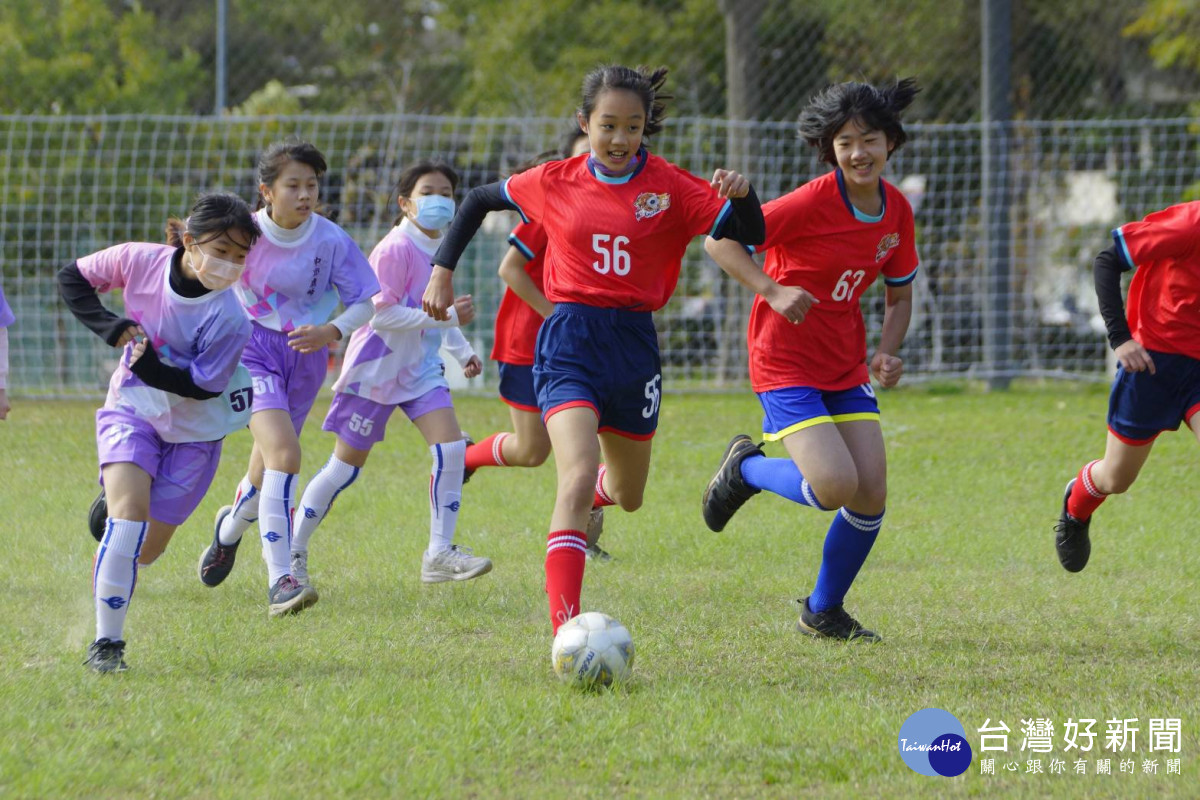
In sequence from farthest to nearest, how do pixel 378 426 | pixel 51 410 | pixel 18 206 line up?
pixel 18 206
pixel 51 410
pixel 378 426

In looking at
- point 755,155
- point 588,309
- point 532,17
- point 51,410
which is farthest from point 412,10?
point 588,309

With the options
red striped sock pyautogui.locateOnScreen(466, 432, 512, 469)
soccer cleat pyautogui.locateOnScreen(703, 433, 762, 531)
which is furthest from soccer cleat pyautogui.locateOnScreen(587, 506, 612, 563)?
soccer cleat pyautogui.locateOnScreen(703, 433, 762, 531)

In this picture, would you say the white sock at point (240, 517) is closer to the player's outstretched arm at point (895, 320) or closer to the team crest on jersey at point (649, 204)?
the team crest on jersey at point (649, 204)

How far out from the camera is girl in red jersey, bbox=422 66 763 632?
461 cm

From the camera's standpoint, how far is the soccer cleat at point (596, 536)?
260 inches

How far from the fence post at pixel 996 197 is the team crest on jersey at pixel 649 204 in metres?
10.5

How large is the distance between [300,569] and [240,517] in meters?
0.34

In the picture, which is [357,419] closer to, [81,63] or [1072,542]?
[1072,542]

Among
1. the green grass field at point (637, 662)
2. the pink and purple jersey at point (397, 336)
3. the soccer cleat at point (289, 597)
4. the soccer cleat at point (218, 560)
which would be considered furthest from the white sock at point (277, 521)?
the pink and purple jersey at point (397, 336)

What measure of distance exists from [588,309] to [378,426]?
1.79m

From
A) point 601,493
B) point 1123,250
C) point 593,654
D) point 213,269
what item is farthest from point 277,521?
point 1123,250

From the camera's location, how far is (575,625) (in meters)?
4.29

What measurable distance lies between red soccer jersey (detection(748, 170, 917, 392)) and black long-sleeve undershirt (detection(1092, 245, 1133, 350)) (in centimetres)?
76

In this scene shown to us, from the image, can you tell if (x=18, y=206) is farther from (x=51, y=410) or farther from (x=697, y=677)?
(x=697, y=677)
